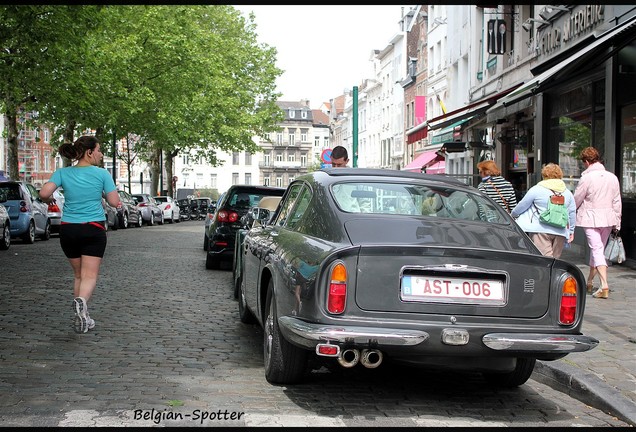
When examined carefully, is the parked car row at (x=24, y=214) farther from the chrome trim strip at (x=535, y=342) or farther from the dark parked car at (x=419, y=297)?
the chrome trim strip at (x=535, y=342)

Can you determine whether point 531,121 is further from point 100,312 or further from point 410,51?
point 410,51

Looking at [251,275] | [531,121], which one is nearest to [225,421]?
[251,275]

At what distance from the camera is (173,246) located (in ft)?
78.8

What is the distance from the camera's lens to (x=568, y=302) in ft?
18.6

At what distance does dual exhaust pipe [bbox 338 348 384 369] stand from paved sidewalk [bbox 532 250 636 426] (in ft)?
5.18

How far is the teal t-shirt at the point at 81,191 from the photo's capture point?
8.68 m

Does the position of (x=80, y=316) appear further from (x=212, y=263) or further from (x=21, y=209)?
(x=21, y=209)

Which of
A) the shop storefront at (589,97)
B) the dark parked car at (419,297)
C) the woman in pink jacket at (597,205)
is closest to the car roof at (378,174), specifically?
the dark parked car at (419,297)

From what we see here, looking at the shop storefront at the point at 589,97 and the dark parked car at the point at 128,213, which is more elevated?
the shop storefront at the point at 589,97

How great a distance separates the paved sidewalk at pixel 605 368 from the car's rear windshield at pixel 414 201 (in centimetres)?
127

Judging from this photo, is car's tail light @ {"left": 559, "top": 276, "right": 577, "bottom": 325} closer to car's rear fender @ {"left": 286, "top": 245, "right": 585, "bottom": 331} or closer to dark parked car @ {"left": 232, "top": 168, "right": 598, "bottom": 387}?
dark parked car @ {"left": 232, "top": 168, "right": 598, "bottom": 387}

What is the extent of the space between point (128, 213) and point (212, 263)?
2431cm

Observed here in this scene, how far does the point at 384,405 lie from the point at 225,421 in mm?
1133

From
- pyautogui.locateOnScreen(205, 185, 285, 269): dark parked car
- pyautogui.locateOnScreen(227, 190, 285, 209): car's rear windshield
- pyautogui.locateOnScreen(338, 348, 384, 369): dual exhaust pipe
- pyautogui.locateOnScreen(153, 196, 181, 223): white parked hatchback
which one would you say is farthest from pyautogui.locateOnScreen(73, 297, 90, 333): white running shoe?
pyautogui.locateOnScreen(153, 196, 181, 223): white parked hatchback
